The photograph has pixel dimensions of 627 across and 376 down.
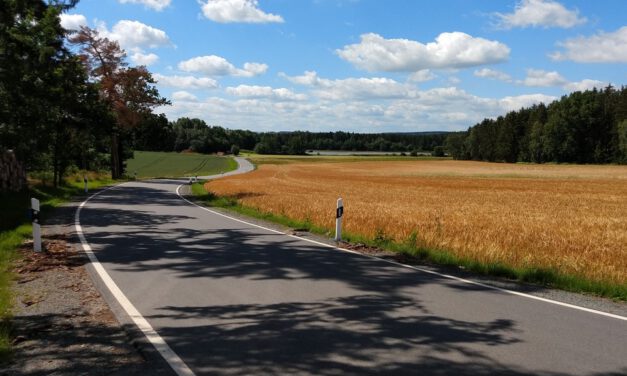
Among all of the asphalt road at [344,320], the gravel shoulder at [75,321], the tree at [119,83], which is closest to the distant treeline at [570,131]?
the tree at [119,83]

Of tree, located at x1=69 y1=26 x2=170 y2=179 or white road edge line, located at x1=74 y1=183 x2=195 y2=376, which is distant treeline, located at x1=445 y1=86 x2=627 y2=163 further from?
white road edge line, located at x1=74 y1=183 x2=195 y2=376

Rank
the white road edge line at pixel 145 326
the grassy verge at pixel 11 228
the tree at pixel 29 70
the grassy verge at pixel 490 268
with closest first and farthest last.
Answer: the white road edge line at pixel 145 326 < the grassy verge at pixel 11 228 < the grassy verge at pixel 490 268 < the tree at pixel 29 70

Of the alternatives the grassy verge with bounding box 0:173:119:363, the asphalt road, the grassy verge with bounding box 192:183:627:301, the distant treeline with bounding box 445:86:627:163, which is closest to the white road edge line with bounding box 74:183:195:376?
the asphalt road

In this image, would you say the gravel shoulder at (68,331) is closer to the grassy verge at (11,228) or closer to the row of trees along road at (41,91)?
the grassy verge at (11,228)

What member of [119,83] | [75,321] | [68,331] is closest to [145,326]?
[68,331]

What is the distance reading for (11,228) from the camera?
43.8 feet

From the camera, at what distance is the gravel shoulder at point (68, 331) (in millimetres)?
4324

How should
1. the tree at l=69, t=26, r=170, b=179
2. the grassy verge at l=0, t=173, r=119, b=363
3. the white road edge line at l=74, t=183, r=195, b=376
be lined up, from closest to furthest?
1. the white road edge line at l=74, t=183, r=195, b=376
2. the grassy verge at l=0, t=173, r=119, b=363
3. the tree at l=69, t=26, r=170, b=179

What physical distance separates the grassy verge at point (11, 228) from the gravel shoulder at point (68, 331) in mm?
111

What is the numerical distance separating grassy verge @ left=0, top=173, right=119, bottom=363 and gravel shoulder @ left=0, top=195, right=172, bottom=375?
4.4 inches

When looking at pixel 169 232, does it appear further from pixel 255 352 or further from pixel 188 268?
pixel 255 352

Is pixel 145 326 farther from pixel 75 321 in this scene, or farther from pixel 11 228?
pixel 11 228

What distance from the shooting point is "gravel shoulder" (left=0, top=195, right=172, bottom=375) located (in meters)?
4.32

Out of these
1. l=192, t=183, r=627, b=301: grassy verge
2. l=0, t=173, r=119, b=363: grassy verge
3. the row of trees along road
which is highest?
the row of trees along road
